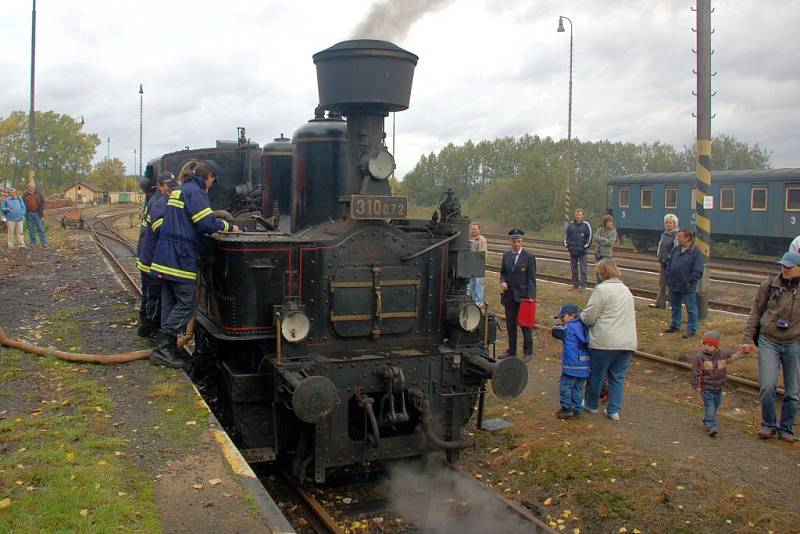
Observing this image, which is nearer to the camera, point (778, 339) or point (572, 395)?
point (778, 339)

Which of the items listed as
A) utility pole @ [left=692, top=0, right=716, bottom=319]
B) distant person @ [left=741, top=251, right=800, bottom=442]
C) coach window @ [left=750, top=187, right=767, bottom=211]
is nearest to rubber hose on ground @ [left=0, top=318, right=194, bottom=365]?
distant person @ [left=741, top=251, right=800, bottom=442]

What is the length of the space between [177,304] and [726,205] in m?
20.4

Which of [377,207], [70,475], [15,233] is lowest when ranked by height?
[70,475]

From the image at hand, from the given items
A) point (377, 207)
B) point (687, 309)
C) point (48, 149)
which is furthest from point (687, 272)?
point (48, 149)

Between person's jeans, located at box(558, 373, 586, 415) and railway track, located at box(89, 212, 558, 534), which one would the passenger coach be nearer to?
person's jeans, located at box(558, 373, 586, 415)

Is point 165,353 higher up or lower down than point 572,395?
higher up

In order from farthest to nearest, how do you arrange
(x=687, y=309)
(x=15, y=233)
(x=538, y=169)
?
(x=538, y=169) → (x=15, y=233) → (x=687, y=309)

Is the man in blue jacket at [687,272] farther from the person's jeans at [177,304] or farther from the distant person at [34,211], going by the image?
the distant person at [34,211]

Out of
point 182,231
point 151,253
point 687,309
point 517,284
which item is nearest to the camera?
point 182,231

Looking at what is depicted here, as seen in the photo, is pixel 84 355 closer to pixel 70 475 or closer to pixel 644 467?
pixel 70 475

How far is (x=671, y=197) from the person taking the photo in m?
23.9

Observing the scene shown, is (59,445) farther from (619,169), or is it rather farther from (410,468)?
(619,169)

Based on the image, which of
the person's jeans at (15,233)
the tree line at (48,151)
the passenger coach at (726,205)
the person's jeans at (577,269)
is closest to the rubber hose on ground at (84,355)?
the person's jeans at (577,269)

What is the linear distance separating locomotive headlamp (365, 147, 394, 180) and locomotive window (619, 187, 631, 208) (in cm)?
2165
